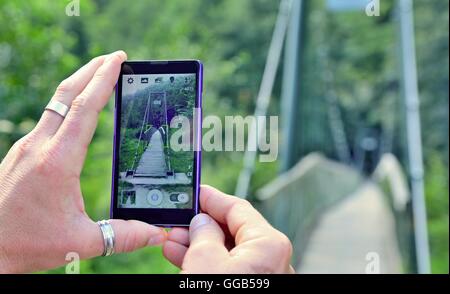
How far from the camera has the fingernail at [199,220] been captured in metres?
0.94

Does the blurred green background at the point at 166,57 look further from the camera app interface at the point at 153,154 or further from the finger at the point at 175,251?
the finger at the point at 175,251

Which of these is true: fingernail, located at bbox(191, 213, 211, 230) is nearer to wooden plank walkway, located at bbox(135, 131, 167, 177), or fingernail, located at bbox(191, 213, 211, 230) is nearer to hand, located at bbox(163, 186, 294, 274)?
hand, located at bbox(163, 186, 294, 274)

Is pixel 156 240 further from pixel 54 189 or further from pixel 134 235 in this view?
pixel 54 189

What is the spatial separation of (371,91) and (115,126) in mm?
16506

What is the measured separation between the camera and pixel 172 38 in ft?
16.8

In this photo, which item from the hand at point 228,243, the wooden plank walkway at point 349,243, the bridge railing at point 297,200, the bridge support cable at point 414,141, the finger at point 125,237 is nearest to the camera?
the hand at point 228,243

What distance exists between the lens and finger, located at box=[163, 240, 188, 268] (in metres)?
0.97

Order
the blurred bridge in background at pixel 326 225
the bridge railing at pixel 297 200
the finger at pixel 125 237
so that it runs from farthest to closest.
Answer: the blurred bridge in background at pixel 326 225, the bridge railing at pixel 297 200, the finger at pixel 125 237

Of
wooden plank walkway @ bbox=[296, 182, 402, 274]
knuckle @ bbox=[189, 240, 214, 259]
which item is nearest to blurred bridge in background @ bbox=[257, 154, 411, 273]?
wooden plank walkway @ bbox=[296, 182, 402, 274]

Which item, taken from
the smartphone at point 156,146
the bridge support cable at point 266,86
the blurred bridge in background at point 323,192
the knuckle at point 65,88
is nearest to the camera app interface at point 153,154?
the smartphone at point 156,146

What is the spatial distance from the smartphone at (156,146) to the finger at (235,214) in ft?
0.14

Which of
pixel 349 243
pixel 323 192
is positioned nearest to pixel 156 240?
pixel 349 243

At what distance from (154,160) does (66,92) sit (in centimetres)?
18

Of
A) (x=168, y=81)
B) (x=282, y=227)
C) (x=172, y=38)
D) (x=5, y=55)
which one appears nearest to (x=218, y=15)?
(x=172, y=38)
